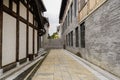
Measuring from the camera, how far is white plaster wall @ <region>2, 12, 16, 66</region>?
8.45 metres

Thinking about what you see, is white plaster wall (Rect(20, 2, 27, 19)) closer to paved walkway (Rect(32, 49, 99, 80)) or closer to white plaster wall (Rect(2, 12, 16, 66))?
white plaster wall (Rect(2, 12, 16, 66))

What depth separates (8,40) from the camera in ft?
29.5

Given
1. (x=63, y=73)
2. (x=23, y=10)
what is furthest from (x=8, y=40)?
(x=23, y=10)

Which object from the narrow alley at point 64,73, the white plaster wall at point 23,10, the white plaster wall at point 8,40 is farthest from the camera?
the white plaster wall at point 23,10

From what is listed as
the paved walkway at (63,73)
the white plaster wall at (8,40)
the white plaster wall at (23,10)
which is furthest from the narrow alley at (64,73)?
the white plaster wall at (23,10)

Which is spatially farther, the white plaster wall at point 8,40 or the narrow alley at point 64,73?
the white plaster wall at point 8,40

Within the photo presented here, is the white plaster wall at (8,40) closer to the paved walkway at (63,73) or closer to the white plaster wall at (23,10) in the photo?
the paved walkway at (63,73)

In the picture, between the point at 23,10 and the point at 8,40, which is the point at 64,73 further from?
the point at 23,10

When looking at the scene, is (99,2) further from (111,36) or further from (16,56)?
(16,56)

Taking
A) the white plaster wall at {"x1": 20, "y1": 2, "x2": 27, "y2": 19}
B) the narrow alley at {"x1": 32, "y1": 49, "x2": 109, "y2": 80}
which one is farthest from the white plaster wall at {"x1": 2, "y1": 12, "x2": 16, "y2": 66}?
the white plaster wall at {"x1": 20, "y1": 2, "x2": 27, "y2": 19}

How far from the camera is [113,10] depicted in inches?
301

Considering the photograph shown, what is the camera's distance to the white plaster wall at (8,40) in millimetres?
8445

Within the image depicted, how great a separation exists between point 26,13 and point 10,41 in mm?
4685

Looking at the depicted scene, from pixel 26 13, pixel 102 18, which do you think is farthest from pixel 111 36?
pixel 26 13
